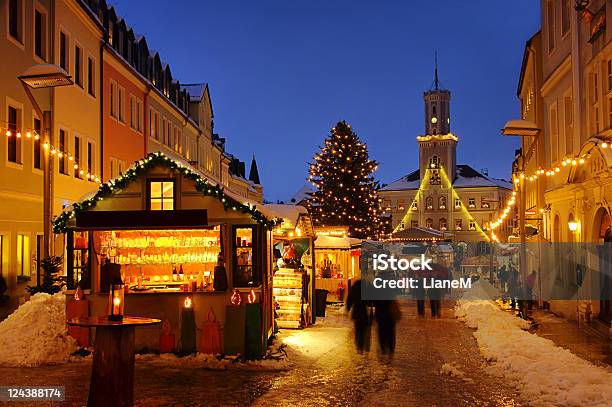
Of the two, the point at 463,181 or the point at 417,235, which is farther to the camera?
the point at 463,181

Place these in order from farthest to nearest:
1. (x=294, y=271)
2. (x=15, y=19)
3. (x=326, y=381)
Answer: (x=15, y=19)
(x=294, y=271)
(x=326, y=381)

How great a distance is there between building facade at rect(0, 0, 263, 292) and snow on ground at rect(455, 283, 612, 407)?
22.5 feet

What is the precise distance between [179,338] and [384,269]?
23828 mm

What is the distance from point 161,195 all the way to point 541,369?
794 centimetres

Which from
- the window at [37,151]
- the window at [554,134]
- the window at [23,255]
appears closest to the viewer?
the window at [23,255]

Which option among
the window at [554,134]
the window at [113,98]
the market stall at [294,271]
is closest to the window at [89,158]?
the window at [113,98]

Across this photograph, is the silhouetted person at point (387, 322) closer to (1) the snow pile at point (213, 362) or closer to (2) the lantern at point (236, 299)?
(1) the snow pile at point (213, 362)

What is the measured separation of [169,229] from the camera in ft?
47.4

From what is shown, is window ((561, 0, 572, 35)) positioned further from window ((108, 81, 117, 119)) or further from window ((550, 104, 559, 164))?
window ((108, 81, 117, 119))

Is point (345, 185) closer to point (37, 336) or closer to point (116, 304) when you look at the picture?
point (37, 336)

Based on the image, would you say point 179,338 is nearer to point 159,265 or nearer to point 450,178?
point 159,265

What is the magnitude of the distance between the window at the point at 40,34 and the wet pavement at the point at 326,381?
12.6 m

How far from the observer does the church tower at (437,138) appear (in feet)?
332

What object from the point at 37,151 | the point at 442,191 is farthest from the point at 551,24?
the point at 442,191
